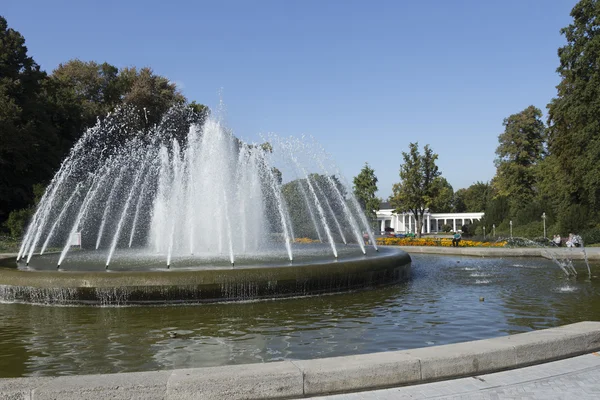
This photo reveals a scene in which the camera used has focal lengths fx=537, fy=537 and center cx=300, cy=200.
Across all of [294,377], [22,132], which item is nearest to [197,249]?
[294,377]

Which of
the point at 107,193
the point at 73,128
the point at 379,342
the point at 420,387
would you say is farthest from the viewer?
the point at 73,128

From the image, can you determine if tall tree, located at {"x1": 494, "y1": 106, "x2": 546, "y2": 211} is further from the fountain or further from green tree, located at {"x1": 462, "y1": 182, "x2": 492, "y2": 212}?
green tree, located at {"x1": 462, "y1": 182, "x2": 492, "y2": 212}

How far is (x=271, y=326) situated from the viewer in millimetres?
8852

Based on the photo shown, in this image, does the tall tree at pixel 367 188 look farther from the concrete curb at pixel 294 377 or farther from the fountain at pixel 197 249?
the concrete curb at pixel 294 377

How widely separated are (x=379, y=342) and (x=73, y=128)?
43471 mm

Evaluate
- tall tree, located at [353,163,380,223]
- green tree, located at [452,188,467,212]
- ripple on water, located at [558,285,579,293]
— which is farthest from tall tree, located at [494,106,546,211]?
green tree, located at [452,188,467,212]

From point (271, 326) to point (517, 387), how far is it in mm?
4583

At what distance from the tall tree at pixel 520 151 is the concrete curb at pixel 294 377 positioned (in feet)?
203

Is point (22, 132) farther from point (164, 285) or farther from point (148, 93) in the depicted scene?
point (164, 285)

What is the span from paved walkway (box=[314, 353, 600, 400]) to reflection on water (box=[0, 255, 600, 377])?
202 cm

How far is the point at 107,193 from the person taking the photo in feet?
127

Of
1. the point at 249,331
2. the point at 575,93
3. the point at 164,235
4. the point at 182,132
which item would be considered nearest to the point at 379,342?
the point at 249,331

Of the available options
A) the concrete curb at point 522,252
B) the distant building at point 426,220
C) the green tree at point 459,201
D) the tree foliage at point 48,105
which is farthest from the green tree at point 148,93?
the green tree at point 459,201

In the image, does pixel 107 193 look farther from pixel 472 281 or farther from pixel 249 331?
pixel 249 331
